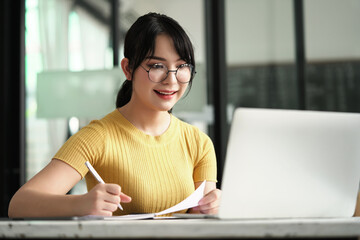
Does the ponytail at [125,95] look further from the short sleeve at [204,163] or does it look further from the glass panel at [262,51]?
the glass panel at [262,51]

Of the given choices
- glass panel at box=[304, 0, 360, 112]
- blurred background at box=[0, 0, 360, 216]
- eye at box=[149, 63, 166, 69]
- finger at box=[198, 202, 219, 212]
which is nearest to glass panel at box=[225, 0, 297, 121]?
blurred background at box=[0, 0, 360, 216]

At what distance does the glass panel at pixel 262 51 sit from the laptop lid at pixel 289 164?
274cm

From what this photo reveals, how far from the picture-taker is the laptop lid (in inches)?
33.0

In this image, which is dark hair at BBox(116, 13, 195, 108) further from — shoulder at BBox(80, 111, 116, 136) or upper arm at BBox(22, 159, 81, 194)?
upper arm at BBox(22, 159, 81, 194)

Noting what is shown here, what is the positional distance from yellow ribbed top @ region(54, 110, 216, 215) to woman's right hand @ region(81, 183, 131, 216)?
28 centimetres

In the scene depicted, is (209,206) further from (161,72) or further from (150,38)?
(150,38)

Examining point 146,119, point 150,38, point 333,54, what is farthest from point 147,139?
point 333,54

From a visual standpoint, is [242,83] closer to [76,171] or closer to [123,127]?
[123,127]

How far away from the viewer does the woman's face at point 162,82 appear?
4.58 feet

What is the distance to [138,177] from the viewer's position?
1.40m

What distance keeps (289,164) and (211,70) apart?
9.12ft

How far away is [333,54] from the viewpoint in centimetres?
362

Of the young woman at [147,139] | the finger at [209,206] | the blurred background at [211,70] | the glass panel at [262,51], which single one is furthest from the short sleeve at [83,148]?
the glass panel at [262,51]

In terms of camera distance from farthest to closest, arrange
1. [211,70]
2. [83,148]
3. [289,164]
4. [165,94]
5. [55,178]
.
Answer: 1. [211,70]
2. [165,94]
3. [83,148]
4. [55,178]
5. [289,164]
